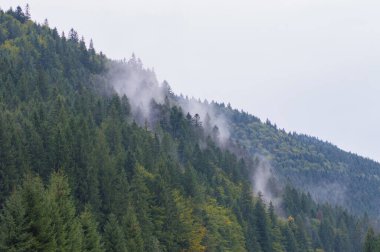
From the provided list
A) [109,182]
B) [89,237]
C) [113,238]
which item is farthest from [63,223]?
[109,182]

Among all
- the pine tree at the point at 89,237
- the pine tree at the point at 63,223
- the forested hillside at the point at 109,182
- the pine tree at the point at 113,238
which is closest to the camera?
the pine tree at the point at 63,223

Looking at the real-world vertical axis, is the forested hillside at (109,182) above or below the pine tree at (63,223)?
above

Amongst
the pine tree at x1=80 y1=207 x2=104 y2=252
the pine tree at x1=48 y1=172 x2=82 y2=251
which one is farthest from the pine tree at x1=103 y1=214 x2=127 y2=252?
the pine tree at x1=48 y1=172 x2=82 y2=251

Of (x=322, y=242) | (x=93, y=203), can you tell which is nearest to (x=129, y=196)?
Result: (x=93, y=203)

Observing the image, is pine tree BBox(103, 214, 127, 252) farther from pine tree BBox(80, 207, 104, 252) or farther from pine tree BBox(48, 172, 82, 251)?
pine tree BBox(48, 172, 82, 251)

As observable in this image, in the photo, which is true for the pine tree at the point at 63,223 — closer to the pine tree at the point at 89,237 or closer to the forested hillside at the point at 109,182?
the forested hillside at the point at 109,182

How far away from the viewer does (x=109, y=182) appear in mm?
73812

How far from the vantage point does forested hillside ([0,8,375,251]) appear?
54312mm

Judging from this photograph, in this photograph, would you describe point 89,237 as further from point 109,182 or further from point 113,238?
point 109,182

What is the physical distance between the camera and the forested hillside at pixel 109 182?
54312 mm

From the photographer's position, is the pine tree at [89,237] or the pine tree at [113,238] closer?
the pine tree at [89,237]

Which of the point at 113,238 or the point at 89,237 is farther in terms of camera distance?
the point at 113,238

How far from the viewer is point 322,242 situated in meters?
171

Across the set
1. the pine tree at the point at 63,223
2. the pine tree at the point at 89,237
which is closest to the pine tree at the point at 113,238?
the pine tree at the point at 89,237
